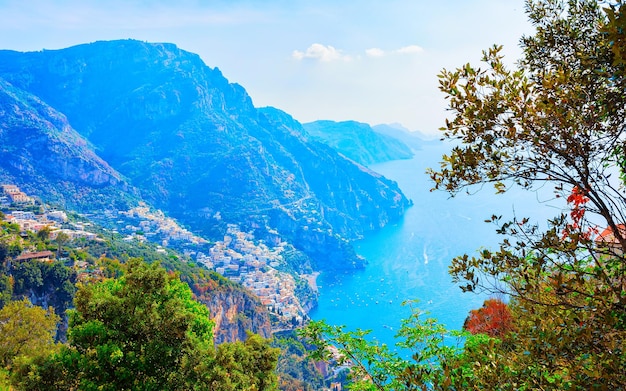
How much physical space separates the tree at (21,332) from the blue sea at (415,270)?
18.8 metres

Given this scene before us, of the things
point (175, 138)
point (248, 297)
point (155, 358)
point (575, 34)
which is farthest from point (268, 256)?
point (575, 34)

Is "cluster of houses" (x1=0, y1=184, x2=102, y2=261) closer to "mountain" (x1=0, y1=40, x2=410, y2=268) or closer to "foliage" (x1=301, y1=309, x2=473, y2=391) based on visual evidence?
"mountain" (x1=0, y1=40, x2=410, y2=268)

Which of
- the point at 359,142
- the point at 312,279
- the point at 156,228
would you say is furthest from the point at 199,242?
the point at 359,142

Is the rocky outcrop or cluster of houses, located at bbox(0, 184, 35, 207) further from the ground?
cluster of houses, located at bbox(0, 184, 35, 207)

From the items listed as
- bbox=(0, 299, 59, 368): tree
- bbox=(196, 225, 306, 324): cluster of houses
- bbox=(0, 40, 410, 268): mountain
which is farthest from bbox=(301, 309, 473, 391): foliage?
bbox=(0, 40, 410, 268): mountain

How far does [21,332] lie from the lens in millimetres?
9703

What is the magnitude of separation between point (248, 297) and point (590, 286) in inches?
1404

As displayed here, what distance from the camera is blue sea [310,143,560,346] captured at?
125ft

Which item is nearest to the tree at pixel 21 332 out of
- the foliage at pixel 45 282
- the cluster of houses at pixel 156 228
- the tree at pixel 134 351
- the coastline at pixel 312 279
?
the tree at pixel 134 351

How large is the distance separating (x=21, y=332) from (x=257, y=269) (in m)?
44.9

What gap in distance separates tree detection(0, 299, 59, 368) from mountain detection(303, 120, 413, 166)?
13213 centimetres

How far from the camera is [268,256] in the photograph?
2445 inches

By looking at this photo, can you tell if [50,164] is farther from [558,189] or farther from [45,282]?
[558,189]

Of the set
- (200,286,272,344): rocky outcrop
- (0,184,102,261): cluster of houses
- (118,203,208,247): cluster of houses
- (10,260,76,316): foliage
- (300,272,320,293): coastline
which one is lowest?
(10,260,76,316): foliage
